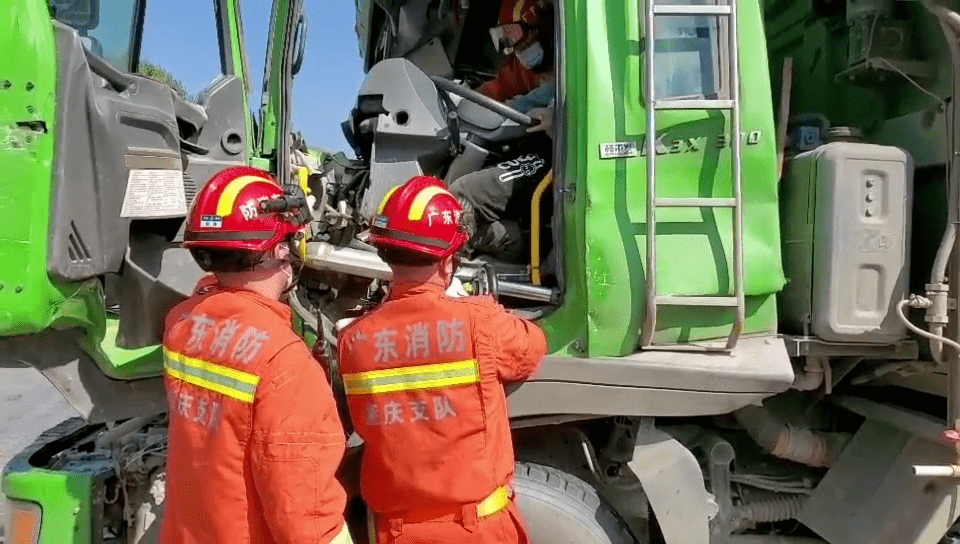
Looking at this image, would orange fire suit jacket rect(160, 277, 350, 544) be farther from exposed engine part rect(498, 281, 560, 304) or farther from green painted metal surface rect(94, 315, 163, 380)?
exposed engine part rect(498, 281, 560, 304)

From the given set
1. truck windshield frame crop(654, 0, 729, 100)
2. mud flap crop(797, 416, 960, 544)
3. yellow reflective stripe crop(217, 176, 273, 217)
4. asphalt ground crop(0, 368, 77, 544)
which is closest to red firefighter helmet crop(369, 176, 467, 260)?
yellow reflective stripe crop(217, 176, 273, 217)

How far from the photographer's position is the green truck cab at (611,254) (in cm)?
232

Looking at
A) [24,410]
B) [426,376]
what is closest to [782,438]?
[426,376]

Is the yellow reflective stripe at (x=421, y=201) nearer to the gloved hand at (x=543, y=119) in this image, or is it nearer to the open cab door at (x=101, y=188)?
the gloved hand at (x=543, y=119)

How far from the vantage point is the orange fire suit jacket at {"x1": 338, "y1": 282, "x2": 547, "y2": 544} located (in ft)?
6.58

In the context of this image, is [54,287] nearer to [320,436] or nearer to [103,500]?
[103,500]

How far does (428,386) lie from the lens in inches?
78.9

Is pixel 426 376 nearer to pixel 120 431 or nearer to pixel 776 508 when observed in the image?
pixel 120 431

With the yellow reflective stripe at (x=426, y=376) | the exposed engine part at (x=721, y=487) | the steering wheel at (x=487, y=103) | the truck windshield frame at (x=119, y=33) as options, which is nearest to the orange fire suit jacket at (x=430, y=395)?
the yellow reflective stripe at (x=426, y=376)

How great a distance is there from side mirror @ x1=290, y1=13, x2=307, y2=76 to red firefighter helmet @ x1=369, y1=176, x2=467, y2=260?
3.87 ft

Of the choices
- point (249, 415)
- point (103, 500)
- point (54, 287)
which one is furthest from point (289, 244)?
point (103, 500)

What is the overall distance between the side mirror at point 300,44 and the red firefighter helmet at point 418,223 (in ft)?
3.87

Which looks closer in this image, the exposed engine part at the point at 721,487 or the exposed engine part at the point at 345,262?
the exposed engine part at the point at 345,262

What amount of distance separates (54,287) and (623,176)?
188 cm
